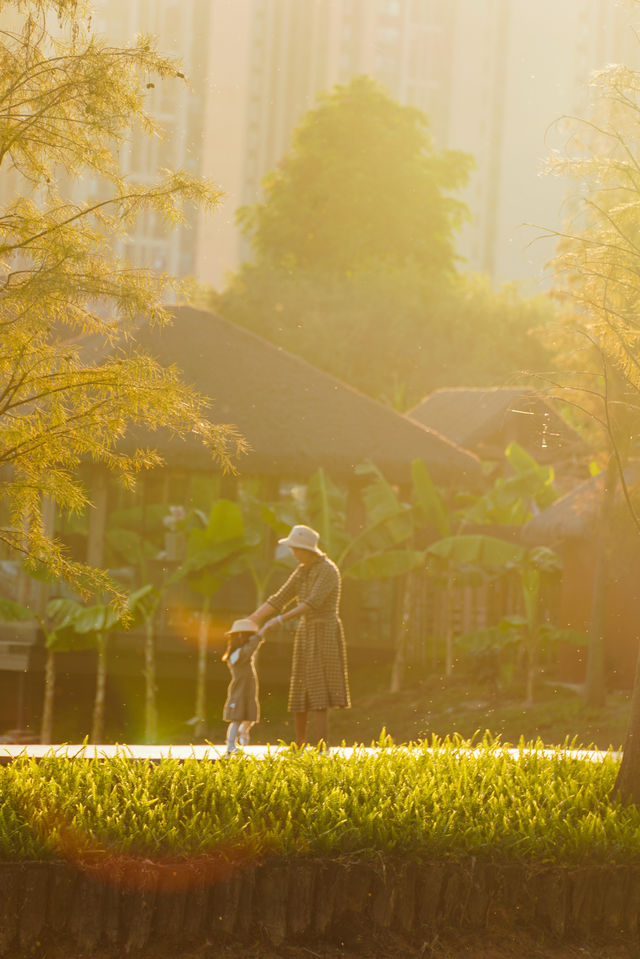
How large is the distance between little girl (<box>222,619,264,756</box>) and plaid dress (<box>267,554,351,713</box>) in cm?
37

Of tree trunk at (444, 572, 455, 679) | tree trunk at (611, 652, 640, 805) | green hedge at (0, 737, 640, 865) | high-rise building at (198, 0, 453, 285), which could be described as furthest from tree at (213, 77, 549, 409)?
green hedge at (0, 737, 640, 865)

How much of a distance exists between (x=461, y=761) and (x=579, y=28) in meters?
72.9

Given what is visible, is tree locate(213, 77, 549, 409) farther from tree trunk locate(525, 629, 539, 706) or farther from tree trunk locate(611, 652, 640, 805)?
tree trunk locate(611, 652, 640, 805)

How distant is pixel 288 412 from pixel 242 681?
10.6 metres

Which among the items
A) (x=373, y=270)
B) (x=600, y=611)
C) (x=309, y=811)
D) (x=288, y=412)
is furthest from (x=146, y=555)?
(x=373, y=270)

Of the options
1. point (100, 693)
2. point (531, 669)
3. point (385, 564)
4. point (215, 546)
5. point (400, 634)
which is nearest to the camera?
point (215, 546)

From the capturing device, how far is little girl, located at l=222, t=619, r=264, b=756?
11.2m

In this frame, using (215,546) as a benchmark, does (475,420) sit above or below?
above

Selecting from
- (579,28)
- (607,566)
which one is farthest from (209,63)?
(607,566)

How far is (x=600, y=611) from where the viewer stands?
735 inches

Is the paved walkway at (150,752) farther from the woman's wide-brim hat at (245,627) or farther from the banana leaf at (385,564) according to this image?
the banana leaf at (385,564)

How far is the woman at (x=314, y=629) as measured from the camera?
10977 millimetres

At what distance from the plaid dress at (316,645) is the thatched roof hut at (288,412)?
363 inches

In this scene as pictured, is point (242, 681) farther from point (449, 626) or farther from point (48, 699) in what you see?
point (449, 626)
